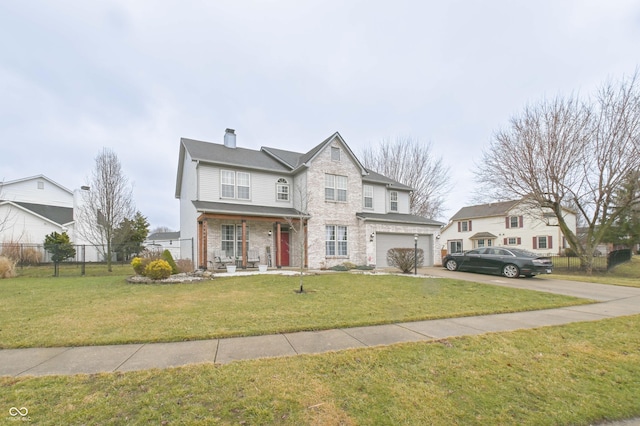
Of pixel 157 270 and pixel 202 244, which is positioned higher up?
pixel 202 244

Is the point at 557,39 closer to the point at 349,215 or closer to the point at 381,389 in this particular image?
the point at 349,215

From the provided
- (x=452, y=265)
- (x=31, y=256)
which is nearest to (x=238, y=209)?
(x=452, y=265)

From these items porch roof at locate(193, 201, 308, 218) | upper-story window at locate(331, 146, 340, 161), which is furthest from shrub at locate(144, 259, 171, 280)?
upper-story window at locate(331, 146, 340, 161)

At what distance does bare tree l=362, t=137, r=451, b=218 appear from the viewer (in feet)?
99.6

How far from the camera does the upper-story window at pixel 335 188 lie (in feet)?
57.9

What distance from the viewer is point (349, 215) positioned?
59.6ft

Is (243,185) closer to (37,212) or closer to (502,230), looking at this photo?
(37,212)

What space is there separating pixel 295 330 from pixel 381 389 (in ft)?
7.39

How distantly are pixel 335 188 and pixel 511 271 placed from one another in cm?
1039

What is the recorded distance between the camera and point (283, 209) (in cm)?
1736

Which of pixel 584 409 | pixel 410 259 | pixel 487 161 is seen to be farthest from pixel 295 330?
pixel 487 161

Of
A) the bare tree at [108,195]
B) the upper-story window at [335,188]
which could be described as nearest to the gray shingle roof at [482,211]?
the upper-story window at [335,188]

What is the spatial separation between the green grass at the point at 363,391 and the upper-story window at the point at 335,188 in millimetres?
13940

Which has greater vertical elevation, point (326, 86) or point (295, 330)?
point (326, 86)
